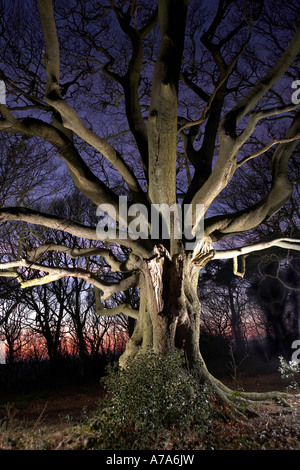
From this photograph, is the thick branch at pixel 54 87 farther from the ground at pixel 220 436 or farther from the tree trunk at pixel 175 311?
the ground at pixel 220 436

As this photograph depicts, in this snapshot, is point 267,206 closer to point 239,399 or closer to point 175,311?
point 175,311

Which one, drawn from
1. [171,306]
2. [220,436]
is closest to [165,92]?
[171,306]

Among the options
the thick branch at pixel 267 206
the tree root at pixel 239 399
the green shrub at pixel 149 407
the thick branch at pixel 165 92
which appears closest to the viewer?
the green shrub at pixel 149 407

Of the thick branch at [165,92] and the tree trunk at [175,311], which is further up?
the thick branch at [165,92]

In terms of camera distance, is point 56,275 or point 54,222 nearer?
point 54,222

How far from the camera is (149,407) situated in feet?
12.0

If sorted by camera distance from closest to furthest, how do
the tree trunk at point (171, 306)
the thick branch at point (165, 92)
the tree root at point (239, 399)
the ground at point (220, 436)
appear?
the ground at point (220, 436)
the tree root at point (239, 399)
the thick branch at point (165, 92)
the tree trunk at point (171, 306)

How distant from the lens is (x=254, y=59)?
290 inches

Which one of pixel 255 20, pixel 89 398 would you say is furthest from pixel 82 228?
pixel 89 398

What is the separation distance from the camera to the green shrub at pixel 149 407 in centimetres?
354

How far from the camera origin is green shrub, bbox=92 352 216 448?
3543 mm

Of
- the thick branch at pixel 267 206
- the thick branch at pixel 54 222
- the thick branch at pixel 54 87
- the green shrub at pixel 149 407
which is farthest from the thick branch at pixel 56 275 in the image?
the green shrub at pixel 149 407

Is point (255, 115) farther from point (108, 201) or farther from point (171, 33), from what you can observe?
point (108, 201)

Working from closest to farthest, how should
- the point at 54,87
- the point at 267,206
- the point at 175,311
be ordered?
the point at 54,87 → the point at 175,311 → the point at 267,206
